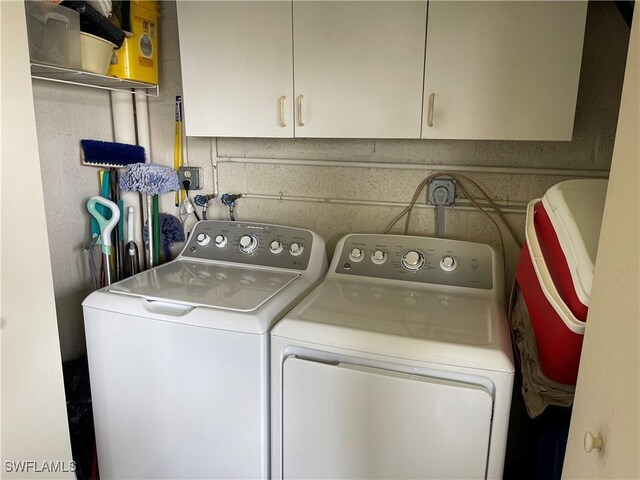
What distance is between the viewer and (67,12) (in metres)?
1.50

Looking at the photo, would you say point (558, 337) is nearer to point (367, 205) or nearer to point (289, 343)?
point (289, 343)

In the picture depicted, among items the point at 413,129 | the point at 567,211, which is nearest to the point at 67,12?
the point at 413,129

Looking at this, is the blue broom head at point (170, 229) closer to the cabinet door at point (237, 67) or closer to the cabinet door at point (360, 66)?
the cabinet door at point (237, 67)

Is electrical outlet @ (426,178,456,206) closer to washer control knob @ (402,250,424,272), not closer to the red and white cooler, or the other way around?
washer control knob @ (402,250,424,272)

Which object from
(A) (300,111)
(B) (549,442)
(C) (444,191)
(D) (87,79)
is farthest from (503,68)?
(D) (87,79)

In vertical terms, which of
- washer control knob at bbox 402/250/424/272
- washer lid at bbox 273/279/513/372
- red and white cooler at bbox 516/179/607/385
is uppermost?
red and white cooler at bbox 516/179/607/385

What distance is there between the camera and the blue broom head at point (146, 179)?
1883 millimetres

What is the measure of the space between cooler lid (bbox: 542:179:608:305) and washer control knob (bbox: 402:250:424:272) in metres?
0.55

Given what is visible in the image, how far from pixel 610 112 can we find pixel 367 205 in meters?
0.89

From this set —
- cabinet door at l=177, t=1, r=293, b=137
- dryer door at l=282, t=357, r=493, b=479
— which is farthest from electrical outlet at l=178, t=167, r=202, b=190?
dryer door at l=282, t=357, r=493, b=479

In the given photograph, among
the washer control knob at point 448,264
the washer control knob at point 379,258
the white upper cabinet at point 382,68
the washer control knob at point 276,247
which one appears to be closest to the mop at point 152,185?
the white upper cabinet at point 382,68

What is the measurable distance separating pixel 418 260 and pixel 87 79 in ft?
4.54

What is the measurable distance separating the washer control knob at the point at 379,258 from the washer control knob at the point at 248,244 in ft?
1.54

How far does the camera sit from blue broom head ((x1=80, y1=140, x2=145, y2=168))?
1.88m
